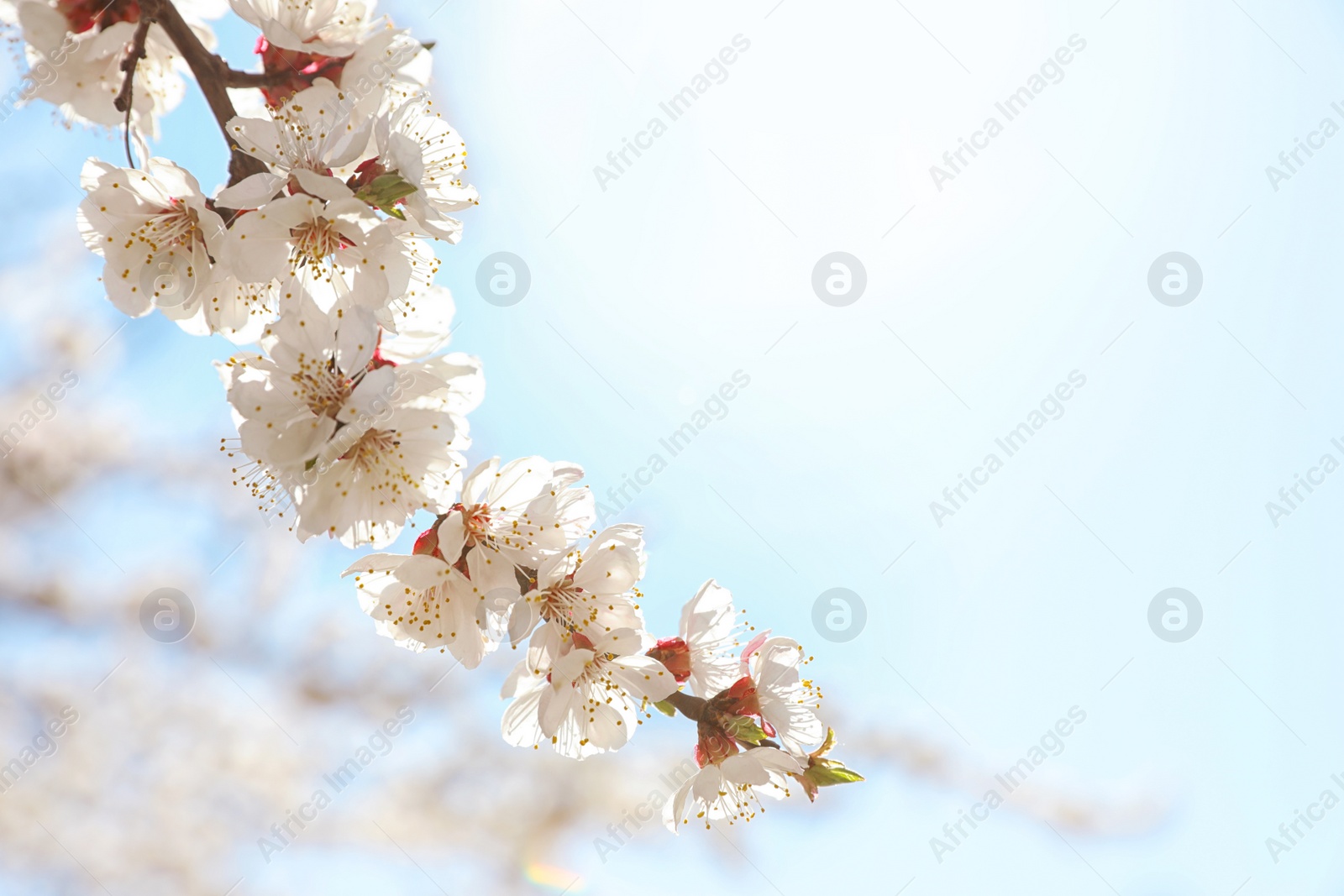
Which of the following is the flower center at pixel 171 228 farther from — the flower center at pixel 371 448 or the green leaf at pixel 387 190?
the flower center at pixel 371 448

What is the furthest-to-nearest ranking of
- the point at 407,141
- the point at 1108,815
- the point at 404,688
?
the point at 1108,815
the point at 404,688
the point at 407,141

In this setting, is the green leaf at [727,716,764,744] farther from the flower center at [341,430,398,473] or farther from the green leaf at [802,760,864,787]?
the flower center at [341,430,398,473]

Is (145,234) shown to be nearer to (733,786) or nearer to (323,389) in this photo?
(323,389)

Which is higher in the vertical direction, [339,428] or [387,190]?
[387,190]

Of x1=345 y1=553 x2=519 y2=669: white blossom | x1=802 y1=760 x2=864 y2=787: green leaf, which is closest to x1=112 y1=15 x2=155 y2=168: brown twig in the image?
x1=345 y1=553 x2=519 y2=669: white blossom

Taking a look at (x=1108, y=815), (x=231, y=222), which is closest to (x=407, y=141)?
(x=231, y=222)

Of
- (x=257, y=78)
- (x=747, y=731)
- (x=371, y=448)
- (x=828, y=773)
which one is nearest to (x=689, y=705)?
(x=747, y=731)

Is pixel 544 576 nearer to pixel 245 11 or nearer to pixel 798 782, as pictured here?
pixel 798 782

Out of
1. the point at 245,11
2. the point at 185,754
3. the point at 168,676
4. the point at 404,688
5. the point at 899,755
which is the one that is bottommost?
the point at 185,754
